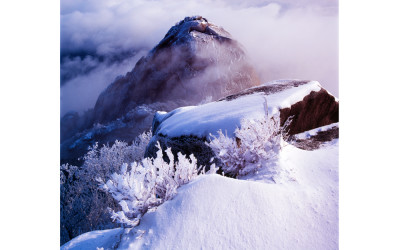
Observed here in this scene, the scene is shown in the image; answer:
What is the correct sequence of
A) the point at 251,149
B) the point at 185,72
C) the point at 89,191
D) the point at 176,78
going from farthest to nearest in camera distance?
1. the point at 89,191
2. the point at 176,78
3. the point at 185,72
4. the point at 251,149

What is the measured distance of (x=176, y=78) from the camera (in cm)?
371

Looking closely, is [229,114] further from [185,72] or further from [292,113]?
[185,72]

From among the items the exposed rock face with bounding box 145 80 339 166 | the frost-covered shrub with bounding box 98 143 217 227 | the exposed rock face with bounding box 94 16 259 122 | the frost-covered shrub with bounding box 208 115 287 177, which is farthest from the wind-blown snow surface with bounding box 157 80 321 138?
the frost-covered shrub with bounding box 98 143 217 227

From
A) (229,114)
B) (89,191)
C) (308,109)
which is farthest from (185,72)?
(89,191)

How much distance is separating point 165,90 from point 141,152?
2016mm

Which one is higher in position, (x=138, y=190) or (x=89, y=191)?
(x=138, y=190)

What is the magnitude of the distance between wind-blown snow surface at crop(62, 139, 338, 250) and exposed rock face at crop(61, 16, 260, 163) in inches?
68.2

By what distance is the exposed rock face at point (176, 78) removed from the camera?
295 cm

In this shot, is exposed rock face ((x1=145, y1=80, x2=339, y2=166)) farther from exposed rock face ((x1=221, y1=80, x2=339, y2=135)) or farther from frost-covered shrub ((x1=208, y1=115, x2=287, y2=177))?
frost-covered shrub ((x1=208, y1=115, x2=287, y2=177))

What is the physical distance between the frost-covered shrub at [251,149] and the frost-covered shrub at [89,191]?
1.41 meters

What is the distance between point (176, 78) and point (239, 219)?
2.63 m
